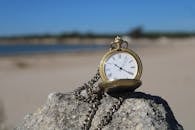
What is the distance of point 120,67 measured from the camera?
4438 mm

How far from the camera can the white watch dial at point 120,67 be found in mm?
4438

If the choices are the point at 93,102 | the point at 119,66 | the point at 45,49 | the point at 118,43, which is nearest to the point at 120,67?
the point at 119,66

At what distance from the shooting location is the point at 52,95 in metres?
4.72

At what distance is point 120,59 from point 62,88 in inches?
573

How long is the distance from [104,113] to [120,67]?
355 millimetres

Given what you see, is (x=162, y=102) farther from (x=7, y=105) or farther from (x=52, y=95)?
(x=7, y=105)

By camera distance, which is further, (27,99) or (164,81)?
(164,81)

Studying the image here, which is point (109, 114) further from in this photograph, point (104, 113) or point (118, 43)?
point (118, 43)

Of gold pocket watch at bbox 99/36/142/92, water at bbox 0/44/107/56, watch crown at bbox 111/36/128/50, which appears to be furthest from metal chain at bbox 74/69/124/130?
water at bbox 0/44/107/56

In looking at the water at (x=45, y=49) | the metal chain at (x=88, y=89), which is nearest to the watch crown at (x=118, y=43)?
the metal chain at (x=88, y=89)

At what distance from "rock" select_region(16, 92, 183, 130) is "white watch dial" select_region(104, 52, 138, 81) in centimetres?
17

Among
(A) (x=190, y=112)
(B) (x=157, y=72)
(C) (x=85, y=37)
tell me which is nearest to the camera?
(A) (x=190, y=112)

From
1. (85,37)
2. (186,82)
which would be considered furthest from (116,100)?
(85,37)

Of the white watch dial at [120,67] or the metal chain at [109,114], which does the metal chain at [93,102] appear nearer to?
the metal chain at [109,114]
